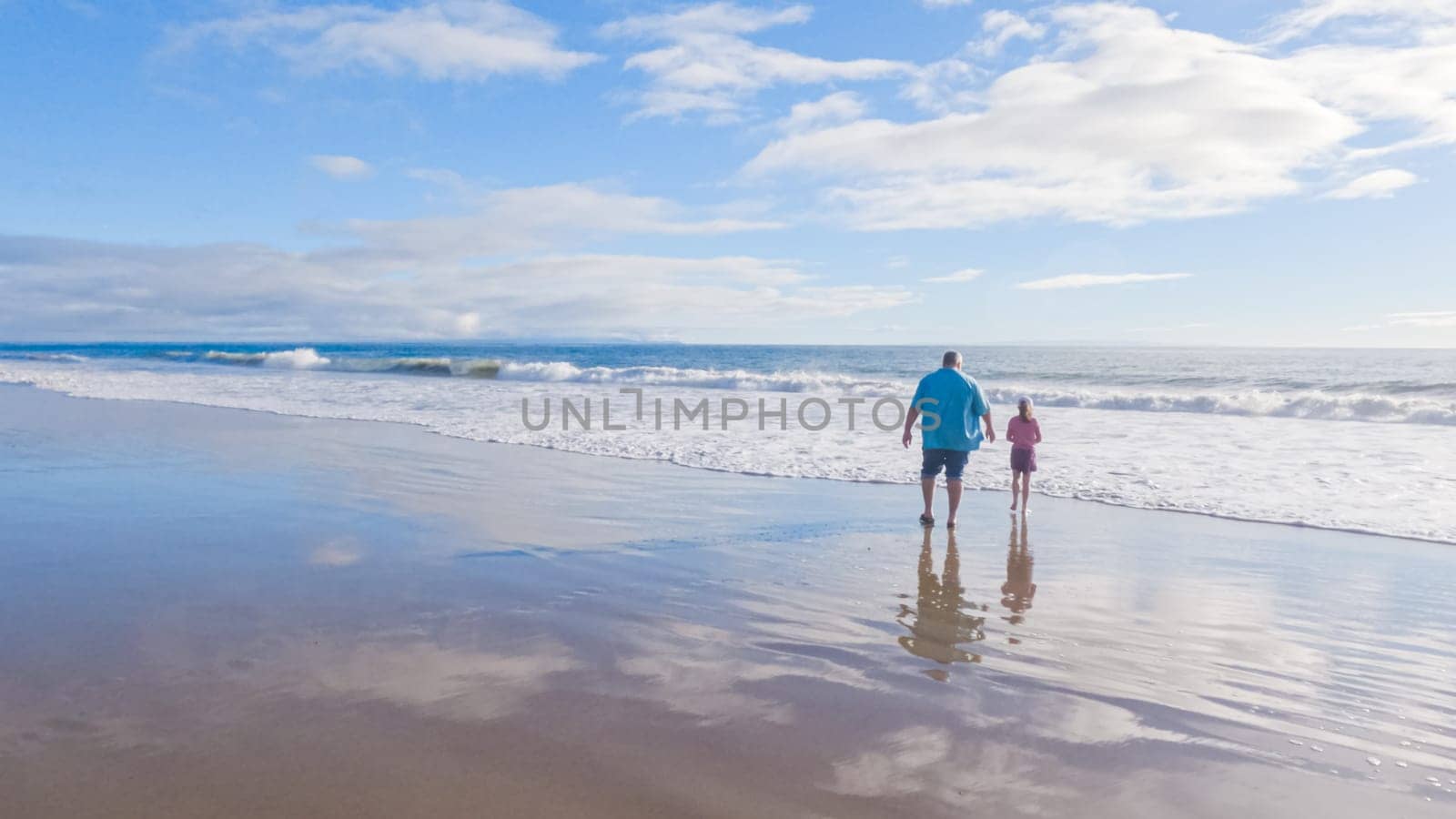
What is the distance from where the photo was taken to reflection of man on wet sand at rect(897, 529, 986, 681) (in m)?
4.58

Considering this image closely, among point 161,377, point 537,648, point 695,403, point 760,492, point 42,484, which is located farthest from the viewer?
point 161,377

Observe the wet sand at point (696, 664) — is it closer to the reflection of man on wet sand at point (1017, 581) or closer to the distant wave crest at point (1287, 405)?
the reflection of man on wet sand at point (1017, 581)

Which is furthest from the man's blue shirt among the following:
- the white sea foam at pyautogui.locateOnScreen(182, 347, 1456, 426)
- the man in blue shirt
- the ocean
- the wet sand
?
the white sea foam at pyautogui.locateOnScreen(182, 347, 1456, 426)

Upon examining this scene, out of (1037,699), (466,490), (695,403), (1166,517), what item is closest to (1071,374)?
(695,403)

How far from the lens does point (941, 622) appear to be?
5.17 meters

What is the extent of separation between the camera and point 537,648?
14.4 ft

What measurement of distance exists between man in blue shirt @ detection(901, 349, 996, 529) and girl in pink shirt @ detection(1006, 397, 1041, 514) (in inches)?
20.9

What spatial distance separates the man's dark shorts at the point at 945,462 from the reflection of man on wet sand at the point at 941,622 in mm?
2049

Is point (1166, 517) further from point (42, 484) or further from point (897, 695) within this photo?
point (42, 484)

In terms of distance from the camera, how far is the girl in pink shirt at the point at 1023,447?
9.05 metres

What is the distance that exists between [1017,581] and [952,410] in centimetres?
282

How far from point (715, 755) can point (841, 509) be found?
5.85 metres

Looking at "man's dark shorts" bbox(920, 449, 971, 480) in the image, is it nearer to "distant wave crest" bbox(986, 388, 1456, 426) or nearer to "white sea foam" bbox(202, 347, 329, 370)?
"distant wave crest" bbox(986, 388, 1456, 426)

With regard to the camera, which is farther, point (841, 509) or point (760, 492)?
point (760, 492)
